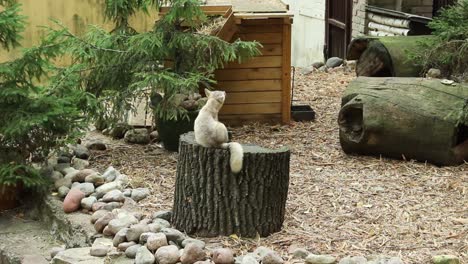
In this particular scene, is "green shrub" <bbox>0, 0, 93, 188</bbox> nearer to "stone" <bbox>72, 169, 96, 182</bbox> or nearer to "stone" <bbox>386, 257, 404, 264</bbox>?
"stone" <bbox>72, 169, 96, 182</bbox>

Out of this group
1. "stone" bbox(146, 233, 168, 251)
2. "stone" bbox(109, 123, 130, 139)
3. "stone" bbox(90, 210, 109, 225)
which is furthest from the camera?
"stone" bbox(109, 123, 130, 139)

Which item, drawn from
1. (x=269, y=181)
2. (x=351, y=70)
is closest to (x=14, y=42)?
(x=269, y=181)

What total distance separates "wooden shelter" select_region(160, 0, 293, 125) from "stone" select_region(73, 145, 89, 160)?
5.44 ft

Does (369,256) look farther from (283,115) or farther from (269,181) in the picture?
(283,115)

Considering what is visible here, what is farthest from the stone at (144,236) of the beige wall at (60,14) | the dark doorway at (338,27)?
the dark doorway at (338,27)

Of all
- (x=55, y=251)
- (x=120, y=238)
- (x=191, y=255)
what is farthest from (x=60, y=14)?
(x=191, y=255)

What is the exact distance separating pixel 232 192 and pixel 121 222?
80 centimetres

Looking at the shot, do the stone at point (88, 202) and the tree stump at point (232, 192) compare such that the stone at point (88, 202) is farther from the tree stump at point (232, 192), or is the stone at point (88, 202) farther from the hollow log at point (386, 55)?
the hollow log at point (386, 55)

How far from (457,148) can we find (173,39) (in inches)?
106

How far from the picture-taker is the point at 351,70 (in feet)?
37.1

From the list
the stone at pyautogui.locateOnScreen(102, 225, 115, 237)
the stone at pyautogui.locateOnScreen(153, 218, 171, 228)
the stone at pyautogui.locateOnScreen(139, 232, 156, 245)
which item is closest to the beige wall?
the stone at pyautogui.locateOnScreen(102, 225, 115, 237)

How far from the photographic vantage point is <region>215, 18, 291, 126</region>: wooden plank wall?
26.2ft

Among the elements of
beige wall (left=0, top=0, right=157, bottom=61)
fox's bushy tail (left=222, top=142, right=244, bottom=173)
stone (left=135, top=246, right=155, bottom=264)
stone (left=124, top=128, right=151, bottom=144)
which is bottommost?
stone (left=135, top=246, right=155, bottom=264)

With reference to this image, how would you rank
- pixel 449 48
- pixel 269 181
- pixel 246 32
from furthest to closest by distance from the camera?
1. pixel 246 32
2. pixel 449 48
3. pixel 269 181
